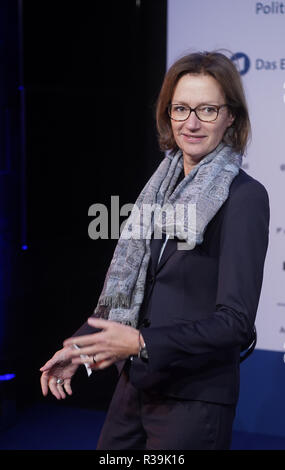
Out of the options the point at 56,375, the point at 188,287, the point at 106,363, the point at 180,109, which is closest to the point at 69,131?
the point at 180,109

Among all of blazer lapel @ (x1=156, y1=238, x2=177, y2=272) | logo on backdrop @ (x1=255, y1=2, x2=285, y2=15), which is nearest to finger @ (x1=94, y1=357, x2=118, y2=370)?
blazer lapel @ (x1=156, y1=238, x2=177, y2=272)

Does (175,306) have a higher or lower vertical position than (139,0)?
lower

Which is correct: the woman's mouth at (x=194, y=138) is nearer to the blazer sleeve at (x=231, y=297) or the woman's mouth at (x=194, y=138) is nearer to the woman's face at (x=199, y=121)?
the woman's face at (x=199, y=121)

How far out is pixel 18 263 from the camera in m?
3.74

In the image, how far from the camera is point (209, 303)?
66.2 inches

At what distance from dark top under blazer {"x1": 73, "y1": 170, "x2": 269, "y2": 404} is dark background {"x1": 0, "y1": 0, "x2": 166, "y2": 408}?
197 cm

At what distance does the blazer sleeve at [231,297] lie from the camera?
1.52 m

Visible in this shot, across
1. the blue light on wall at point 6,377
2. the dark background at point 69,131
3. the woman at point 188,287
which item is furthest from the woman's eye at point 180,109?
the blue light on wall at point 6,377

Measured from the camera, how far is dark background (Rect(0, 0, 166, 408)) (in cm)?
358

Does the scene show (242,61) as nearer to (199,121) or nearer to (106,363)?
(199,121)

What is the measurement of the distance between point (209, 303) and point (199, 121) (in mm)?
493
